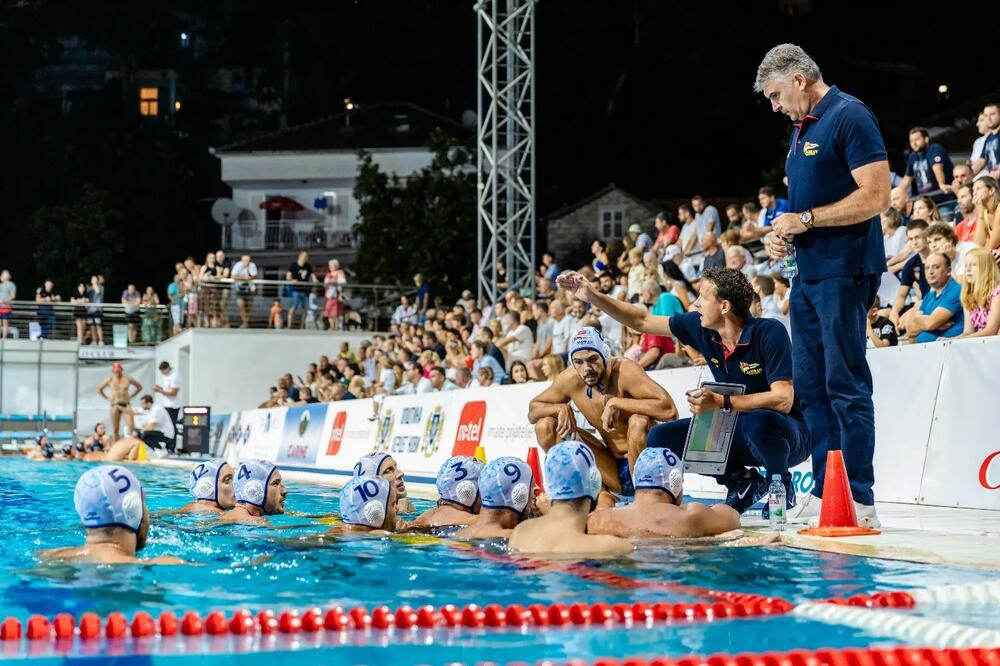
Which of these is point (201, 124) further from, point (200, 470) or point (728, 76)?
point (200, 470)

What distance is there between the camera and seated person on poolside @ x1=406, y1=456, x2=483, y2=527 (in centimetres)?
841

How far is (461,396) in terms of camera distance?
15656 millimetres

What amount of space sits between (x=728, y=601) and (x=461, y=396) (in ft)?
35.6

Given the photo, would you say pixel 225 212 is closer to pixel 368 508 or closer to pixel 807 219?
pixel 368 508

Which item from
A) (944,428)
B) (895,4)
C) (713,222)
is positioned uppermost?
A: (895,4)

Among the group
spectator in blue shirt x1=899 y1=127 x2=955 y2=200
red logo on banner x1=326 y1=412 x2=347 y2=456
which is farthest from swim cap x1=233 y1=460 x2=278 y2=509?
red logo on banner x1=326 y1=412 x2=347 y2=456

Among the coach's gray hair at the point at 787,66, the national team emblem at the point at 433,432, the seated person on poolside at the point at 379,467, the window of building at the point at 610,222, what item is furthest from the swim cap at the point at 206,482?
the window of building at the point at 610,222

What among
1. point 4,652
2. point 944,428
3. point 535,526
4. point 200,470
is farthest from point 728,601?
point 200,470

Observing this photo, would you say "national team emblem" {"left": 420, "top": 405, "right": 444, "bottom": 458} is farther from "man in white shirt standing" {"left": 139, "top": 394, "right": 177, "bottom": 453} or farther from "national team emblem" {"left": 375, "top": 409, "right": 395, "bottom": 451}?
"man in white shirt standing" {"left": 139, "top": 394, "right": 177, "bottom": 453}

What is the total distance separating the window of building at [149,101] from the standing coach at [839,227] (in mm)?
77392

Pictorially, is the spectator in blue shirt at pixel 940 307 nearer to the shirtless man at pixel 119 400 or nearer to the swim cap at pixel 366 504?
the swim cap at pixel 366 504

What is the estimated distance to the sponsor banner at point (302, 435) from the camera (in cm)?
2080

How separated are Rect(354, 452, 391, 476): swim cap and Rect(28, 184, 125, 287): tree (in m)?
59.4

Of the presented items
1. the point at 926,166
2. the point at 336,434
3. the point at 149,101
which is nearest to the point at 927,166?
the point at 926,166
